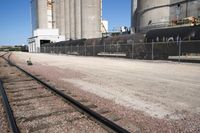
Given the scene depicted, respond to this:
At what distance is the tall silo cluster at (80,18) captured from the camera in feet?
262

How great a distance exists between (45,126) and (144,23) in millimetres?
56759

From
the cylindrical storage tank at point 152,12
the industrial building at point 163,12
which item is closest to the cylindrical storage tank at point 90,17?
the industrial building at point 163,12

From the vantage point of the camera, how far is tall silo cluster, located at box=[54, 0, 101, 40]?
79750 mm

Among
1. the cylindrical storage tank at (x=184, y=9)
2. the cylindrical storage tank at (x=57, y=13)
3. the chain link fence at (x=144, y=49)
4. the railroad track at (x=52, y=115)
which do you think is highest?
the cylindrical storage tank at (x=57, y=13)

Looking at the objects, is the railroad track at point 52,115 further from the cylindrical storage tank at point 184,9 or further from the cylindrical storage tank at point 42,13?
the cylindrical storage tank at point 42,13

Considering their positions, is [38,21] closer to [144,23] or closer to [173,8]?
[144,23]

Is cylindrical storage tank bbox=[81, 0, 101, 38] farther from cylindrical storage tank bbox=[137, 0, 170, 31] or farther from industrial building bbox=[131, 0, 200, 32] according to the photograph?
cylindrical storage tank bbox=[137, 0, 170, 31]

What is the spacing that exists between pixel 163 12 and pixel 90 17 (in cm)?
3222

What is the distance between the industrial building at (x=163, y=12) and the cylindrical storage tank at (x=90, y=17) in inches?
871

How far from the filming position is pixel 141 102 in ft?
21.2

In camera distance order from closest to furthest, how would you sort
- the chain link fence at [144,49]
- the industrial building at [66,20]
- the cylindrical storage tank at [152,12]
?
the chain link fence at [144,49] → the cylindrical storage tank at [152,12] → the industrial building at [66,20]

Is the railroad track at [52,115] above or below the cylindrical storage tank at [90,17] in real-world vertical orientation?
below

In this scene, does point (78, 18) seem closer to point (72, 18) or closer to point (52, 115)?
point (72, 18)

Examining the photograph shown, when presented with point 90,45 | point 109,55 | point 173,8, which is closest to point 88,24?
point 173,8
